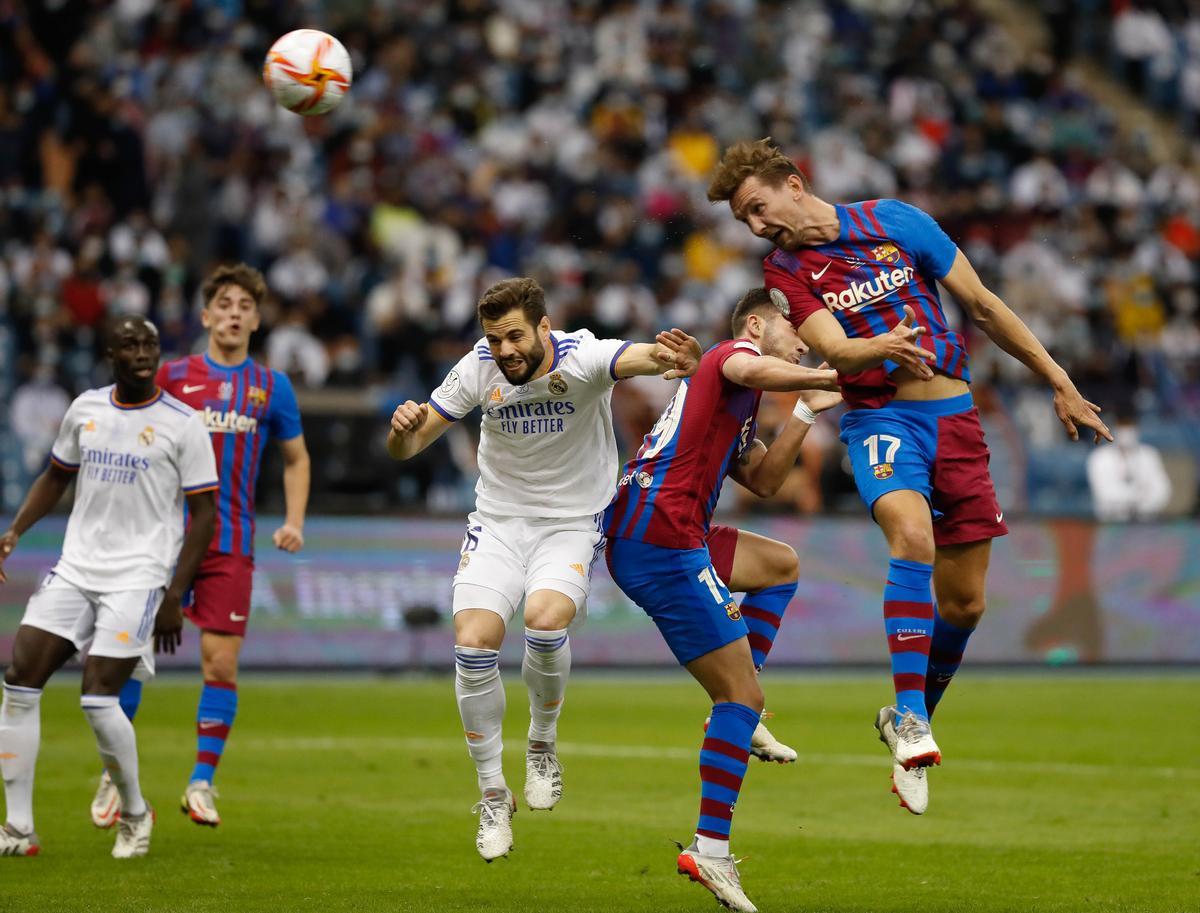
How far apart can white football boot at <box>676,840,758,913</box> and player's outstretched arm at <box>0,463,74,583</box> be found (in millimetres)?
4066

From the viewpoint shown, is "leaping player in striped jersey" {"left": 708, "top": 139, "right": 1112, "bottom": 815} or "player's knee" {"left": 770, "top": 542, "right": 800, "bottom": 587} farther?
"player's knee" {"left": 770, "top": 542, "right": 800, "bottom": 587}

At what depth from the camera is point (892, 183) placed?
26.8 meters

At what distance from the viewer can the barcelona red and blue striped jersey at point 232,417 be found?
10805mm

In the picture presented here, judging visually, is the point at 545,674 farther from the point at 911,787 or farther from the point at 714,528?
the point at 911,787

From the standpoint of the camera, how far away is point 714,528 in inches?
353

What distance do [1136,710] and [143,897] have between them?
1071cm

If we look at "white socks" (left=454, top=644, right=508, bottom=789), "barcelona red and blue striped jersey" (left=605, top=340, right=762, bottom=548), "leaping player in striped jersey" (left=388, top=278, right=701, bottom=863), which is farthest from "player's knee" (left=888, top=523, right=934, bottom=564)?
"white socks" (left=454, top=644, right=508, bottom=789)

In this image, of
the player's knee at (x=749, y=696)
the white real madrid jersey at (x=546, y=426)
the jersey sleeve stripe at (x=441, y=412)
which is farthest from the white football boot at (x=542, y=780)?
the jersey sleeve stripe at (x=441, y=412)

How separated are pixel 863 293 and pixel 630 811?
427cm

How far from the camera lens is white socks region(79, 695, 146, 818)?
924 centimetres

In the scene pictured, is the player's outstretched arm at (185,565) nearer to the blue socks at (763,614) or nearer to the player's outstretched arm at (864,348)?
the blue socks at (763,614)

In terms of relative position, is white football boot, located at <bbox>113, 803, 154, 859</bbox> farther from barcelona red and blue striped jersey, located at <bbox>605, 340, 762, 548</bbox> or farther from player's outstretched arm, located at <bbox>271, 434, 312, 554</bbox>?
barcelona red and blue striped jersey, located at <bbox>605, 340, 762, 548</bbox>

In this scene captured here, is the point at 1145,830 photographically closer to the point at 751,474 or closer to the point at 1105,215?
the point at 751,474

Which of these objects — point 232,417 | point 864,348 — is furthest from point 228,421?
point 864,348
